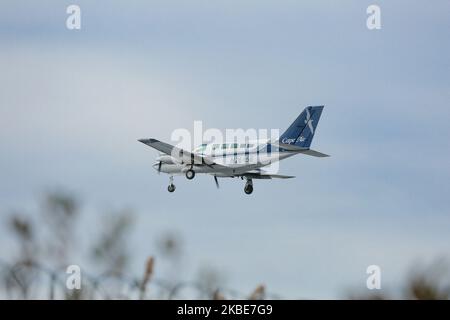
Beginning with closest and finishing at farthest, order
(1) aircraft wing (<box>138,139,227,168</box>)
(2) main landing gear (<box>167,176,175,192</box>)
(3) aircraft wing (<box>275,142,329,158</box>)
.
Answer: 1. (3) aircraft wing (<box>275,142,329,158</box>)
2. (1) aircraft wing (<box>138,139,227,168</box>)
3. (2) main landing gear (<box>167,176,175,192</box>)

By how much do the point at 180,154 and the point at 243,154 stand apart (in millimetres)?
5850

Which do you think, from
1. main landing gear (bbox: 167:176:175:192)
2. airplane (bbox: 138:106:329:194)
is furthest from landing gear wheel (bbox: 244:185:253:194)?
main landing gear (bbox: 167:176:175:192)

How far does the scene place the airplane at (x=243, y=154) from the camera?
2753 inches

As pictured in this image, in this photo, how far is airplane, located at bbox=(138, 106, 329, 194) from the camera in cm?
6994

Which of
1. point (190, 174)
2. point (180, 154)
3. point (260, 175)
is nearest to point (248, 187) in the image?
point (260, 175)

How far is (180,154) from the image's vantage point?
74.3 m

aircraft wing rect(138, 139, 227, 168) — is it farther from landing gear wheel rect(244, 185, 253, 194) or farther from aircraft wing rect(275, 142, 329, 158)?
aircraft wing rect(275, 142, 329, 158)

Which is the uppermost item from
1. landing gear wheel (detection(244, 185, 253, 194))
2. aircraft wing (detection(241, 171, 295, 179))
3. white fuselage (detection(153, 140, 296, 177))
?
white fuselage (detection(153, 140, 296, 177))

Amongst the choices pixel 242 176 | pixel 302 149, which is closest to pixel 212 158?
pixel 242 176

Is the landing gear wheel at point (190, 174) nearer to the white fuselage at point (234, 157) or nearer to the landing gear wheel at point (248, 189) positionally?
the white fuselage at point (234, 157)

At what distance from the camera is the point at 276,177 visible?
77562 millimetres
